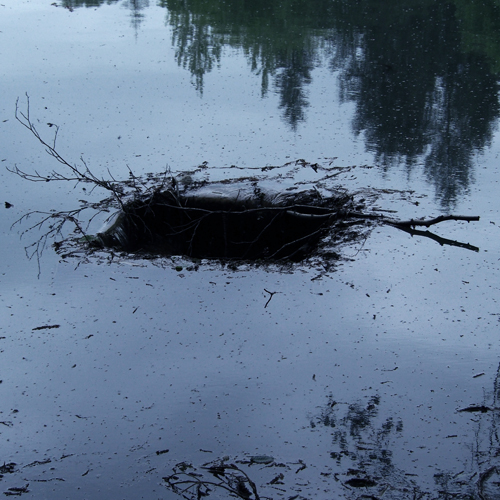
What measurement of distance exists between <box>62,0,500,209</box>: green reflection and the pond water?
53 mm

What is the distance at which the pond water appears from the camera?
341 centimetres

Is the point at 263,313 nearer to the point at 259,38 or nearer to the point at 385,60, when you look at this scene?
the point at 385,60

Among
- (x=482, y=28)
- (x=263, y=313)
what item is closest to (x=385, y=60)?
(x=482, y=28)

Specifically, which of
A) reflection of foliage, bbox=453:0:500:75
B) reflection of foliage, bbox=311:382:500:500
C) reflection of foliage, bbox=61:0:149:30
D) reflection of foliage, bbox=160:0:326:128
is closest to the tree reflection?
reflection of foliage, bbox=311:382:500:500

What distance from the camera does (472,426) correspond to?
3590 millimetres

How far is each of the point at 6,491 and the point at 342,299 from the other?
101 inches

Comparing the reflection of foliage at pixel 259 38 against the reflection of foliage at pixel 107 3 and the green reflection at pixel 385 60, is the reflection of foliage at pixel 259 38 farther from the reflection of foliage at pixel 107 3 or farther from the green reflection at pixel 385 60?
the reflection of foliage at pixel 107 3

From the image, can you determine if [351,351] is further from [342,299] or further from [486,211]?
[486,211]

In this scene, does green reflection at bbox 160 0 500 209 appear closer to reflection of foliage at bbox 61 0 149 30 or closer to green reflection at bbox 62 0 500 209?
green reflection at bbox 62 0 500 209

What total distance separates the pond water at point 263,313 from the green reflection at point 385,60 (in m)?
0.05

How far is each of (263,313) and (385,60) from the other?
6.51 meters

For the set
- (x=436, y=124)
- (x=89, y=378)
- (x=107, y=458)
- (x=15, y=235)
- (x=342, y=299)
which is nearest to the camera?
(x=107, y=458)

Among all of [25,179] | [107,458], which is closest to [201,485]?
[107,458]

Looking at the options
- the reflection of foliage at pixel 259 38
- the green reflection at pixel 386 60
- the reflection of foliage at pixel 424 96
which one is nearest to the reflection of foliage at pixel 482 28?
the green reflection at pixel 386 60
